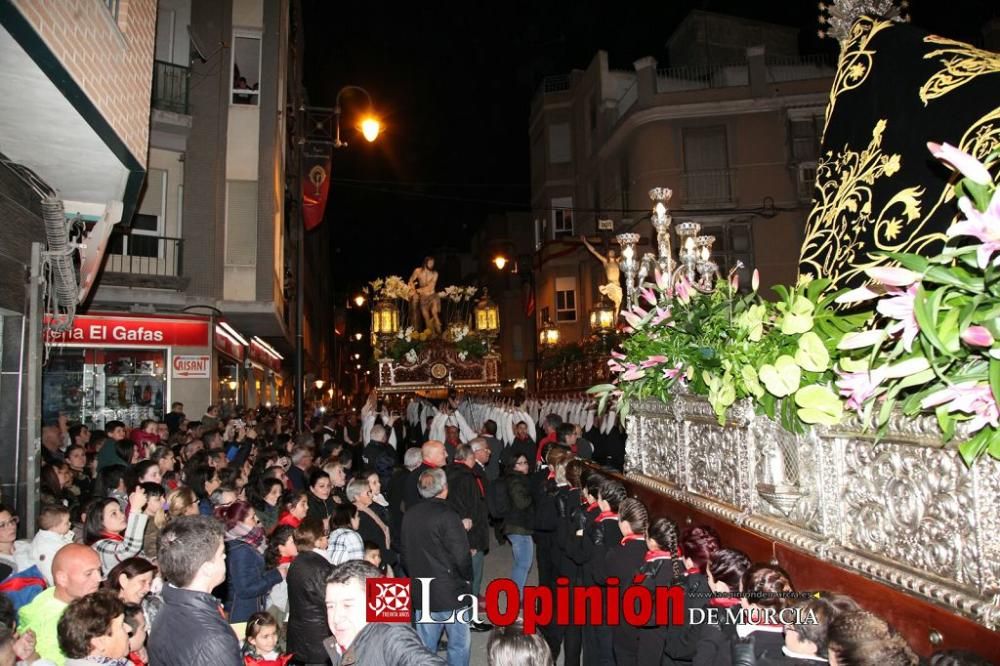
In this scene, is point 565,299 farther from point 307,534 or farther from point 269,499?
point 307,534

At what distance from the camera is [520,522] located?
8305 millimetres

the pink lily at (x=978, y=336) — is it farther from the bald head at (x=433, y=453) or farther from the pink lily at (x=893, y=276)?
the bald head at (x=433, y=453)

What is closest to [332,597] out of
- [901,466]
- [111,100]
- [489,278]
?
[901,466]

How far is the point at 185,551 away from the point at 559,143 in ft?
117

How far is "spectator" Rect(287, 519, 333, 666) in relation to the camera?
491 centimetres

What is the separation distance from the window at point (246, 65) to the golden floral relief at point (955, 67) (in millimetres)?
18079

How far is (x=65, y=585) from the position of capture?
4.05 metres

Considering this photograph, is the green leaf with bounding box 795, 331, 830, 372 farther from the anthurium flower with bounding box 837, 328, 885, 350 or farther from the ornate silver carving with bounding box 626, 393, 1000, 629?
the anthurium flower with bounding box 837, 328, 885, 350

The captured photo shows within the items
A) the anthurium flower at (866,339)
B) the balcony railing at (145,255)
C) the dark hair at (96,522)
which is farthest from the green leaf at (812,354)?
the balcony railing at (145,255)

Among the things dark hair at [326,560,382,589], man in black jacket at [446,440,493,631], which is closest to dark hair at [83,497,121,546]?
dark hair at [326,560,382,589]

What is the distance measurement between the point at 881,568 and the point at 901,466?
1.44 ft

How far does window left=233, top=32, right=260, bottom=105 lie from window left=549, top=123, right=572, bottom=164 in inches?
760

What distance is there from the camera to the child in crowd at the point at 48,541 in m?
5.12

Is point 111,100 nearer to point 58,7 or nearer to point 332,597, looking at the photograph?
point 58,7
